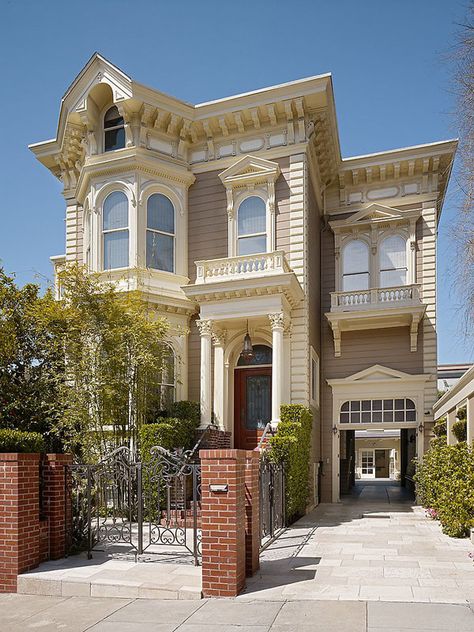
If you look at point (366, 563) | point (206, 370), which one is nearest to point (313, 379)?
point (206, 370)

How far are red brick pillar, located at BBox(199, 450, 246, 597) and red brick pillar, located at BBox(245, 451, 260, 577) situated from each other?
1.46ft

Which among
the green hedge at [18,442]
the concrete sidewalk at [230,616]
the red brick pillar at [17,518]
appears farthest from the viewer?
the green hedge at [18,442]

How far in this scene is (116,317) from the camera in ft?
44.6

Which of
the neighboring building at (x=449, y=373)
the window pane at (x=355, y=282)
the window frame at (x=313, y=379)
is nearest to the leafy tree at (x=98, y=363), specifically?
the window frame at (x=313, y=379)

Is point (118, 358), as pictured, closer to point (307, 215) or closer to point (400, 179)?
point (307, 215)

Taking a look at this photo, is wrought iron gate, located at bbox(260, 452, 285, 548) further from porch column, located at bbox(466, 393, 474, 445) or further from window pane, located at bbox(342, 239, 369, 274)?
window pane, located at bbox(342, 239, 369, 274)

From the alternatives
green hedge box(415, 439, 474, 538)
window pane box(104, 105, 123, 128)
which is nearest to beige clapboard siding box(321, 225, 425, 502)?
green hedge box(415, 439, 474, 538)

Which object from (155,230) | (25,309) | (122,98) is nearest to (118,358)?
(25,309)

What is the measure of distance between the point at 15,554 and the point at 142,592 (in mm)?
1779

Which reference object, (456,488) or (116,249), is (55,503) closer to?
(456,488)

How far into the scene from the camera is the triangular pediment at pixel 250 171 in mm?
16047

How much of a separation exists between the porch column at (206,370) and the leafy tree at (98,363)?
1.45 metres

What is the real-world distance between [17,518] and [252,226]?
415 inches

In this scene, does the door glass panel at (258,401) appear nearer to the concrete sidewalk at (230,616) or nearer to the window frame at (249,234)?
the window frame at (249,234)
